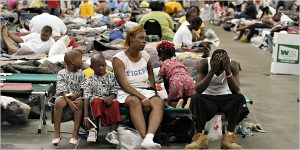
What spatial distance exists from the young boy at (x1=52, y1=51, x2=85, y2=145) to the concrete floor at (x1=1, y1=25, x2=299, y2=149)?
0.22 m

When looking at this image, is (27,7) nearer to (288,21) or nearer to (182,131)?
(288,21)

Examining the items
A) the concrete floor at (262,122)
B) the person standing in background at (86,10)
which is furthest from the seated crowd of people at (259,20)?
the person standing in background at (86,10)

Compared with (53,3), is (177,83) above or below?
below

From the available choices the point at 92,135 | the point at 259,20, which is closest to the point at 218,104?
the point at 92,135

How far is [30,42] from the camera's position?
10305 millimetres

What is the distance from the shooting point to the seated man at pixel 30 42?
992cm

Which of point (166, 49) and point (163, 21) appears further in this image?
point (163, 21)

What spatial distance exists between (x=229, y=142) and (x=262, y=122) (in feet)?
4.74

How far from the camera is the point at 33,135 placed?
6719 mm

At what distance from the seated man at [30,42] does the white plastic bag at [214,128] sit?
4.40m

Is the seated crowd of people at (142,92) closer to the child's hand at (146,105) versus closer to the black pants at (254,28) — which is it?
the child's hand at (146,105)

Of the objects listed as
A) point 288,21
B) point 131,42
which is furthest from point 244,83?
point 288,21

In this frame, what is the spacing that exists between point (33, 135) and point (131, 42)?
5.11ft

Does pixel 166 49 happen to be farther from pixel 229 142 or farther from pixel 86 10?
pixel 86 10
